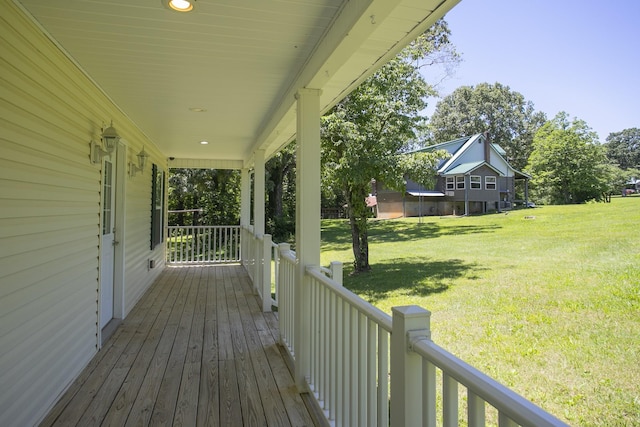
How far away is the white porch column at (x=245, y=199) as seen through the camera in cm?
872

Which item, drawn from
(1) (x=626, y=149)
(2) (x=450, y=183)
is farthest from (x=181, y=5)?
(1) (x=626, y=149)

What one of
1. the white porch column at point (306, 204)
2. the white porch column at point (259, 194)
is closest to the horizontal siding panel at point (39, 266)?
the white porch column at point (306, 204)

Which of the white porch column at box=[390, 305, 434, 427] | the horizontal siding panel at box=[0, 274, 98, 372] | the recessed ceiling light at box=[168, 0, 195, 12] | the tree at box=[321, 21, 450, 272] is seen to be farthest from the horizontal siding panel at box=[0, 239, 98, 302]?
the tree at box=[321, 21, 450, 272]

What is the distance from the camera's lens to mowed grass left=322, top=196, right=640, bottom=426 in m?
3.45

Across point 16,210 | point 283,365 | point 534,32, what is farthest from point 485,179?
point 16,210

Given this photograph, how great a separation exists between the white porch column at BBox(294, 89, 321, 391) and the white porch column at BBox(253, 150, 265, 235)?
335 centimetres

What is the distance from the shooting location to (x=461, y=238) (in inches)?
529

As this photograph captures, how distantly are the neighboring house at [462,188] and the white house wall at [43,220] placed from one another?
1959cm

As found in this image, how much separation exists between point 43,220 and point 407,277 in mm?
7117

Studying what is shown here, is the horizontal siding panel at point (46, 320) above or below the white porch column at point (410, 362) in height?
below

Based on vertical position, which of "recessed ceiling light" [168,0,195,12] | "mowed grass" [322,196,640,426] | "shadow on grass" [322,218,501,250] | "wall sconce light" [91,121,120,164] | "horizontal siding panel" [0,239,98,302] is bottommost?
"mowed grass" [322,196,640,426]

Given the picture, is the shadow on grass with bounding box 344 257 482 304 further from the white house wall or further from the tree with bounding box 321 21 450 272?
the white house wall

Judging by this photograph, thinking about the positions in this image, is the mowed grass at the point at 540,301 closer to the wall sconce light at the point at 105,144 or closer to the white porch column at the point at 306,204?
the white porch column at the point at 306,204

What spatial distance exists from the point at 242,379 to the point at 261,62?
241cm
